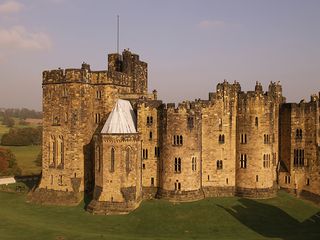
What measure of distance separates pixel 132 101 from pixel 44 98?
12664 millimetres

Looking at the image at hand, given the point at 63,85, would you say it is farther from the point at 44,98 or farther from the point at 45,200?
the point at 45,200

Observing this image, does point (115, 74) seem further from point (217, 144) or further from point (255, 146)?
point (255, 146)

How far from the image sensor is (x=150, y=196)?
56844 mm

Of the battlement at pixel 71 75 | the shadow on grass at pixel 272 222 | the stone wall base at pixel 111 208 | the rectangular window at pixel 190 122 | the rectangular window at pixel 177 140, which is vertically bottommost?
the shadow on grass at pixel 272 222

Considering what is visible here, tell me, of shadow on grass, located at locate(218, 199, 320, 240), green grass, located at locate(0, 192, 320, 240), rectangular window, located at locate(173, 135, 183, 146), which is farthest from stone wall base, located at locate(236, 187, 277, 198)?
rectangular window, located at locate(173, 135, 183, 146)

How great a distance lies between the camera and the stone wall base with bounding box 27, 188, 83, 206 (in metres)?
56.4

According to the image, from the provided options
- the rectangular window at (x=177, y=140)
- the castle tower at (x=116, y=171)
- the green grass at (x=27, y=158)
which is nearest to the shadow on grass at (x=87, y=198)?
the castle tower at (x=116, y=171)

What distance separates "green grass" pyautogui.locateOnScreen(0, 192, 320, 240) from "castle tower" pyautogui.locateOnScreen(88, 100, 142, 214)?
1621 mm

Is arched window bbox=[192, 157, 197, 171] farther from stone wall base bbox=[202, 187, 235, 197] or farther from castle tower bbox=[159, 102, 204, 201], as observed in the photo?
stone wall base bbox=[202, 187, 235, 197]

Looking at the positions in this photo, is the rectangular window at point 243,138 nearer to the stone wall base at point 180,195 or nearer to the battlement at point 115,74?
the stone wall base at point 180,195

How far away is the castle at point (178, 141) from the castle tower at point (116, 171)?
180 mm

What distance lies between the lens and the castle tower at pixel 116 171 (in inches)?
2053

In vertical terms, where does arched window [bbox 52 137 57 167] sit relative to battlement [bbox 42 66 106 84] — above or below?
below

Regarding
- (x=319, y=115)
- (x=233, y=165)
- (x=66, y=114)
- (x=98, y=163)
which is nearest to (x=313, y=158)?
(x=319, y=115)
